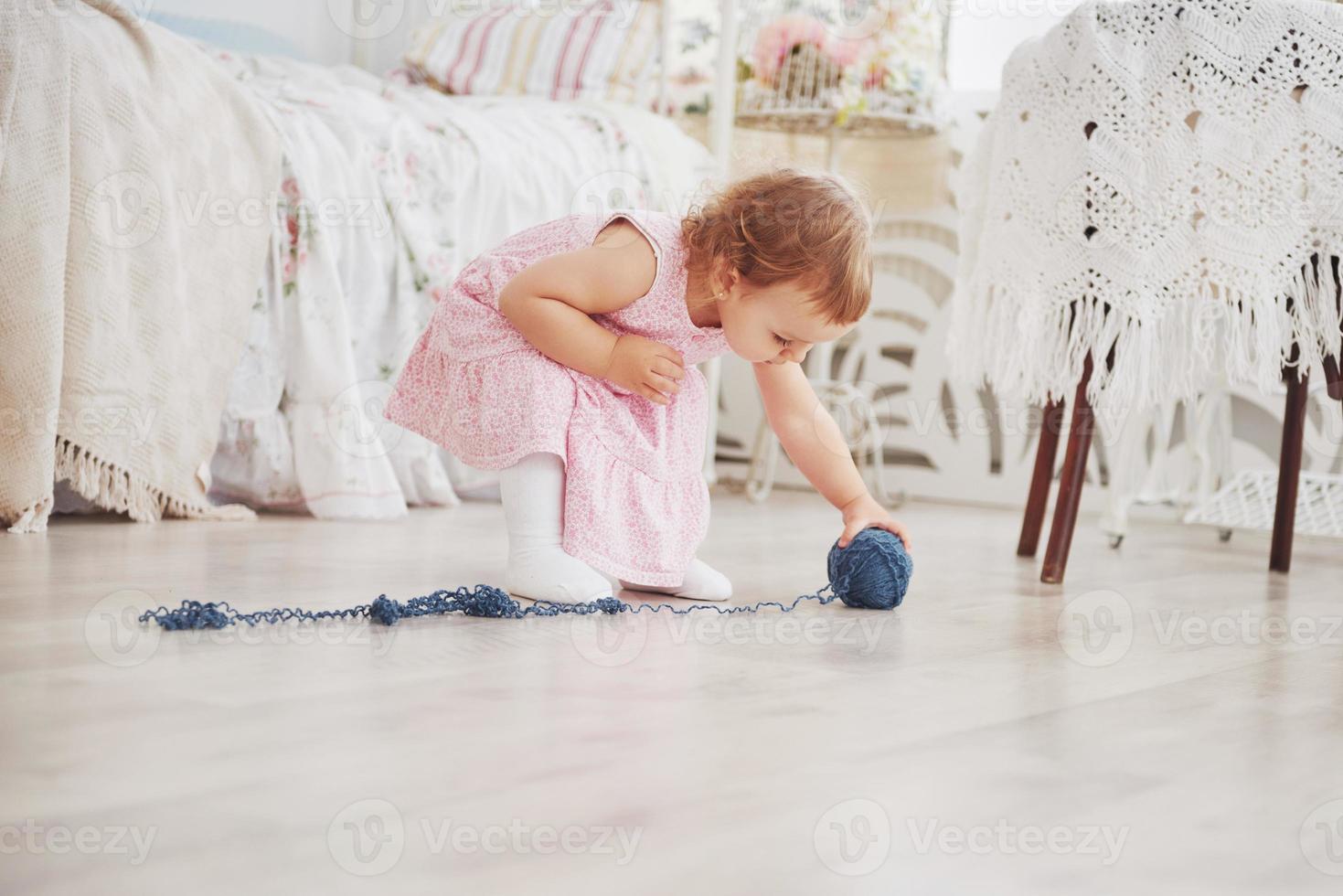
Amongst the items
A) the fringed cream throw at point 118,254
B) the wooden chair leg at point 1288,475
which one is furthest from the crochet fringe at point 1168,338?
the fringed cream throw at point 118,254

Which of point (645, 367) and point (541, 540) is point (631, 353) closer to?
point (645, 367)

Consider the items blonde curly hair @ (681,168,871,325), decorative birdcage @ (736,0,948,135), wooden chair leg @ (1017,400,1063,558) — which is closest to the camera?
blonde curly hair @ (681,168,871,325)

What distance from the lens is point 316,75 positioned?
7.59ft

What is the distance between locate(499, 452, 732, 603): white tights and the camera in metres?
1.10

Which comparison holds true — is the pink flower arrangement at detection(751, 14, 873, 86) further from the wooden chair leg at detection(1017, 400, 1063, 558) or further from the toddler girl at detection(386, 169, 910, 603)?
the toddler girl at detection(386, 169, 910, 603)

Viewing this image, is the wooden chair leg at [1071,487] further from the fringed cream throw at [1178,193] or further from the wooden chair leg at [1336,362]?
the wooden chair leg at [1336,362]

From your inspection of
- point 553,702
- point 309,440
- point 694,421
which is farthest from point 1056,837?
point 309,440

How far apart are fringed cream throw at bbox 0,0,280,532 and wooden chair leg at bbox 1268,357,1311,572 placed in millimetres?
1259

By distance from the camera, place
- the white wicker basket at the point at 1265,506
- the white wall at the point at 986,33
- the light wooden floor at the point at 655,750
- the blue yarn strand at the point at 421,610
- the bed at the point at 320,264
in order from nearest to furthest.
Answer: the light wooden floor at the point at 655,750, the blue yarn strand at the point at 421,610, the bed at the point at 320,264, the white wicker basket at the point at 1265,506, the white wall at the point at 986,33

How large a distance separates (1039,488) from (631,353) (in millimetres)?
770

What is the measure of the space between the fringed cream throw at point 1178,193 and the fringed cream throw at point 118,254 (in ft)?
3.15

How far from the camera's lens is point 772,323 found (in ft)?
3.70

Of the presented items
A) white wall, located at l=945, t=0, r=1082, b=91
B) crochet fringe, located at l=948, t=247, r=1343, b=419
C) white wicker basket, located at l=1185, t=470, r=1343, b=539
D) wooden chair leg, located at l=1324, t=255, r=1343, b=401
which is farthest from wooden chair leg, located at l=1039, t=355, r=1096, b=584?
white wall, located at l=945, t=0, r=1082, b=91

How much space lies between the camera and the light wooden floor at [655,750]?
1.69 feet
